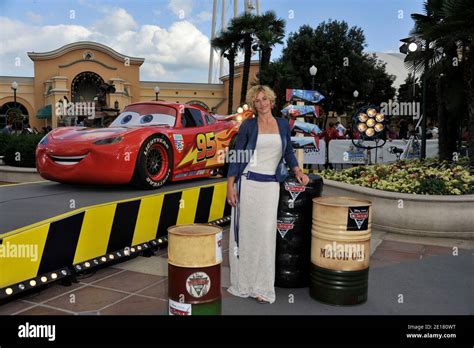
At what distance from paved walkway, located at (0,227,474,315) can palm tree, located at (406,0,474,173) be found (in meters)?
4.30

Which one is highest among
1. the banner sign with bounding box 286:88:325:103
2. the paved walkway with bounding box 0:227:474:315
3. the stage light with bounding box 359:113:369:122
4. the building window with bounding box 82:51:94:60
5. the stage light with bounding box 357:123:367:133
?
the building window with bounding box 82:51:94:60

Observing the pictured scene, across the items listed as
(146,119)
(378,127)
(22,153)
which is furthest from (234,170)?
(22,153)

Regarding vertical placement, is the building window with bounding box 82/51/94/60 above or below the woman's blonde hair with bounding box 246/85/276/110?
above

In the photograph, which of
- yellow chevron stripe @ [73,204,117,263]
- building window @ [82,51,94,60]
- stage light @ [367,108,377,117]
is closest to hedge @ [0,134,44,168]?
yellow chevron stripe @ [73,204,117,263]

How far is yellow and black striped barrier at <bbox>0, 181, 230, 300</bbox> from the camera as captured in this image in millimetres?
3697

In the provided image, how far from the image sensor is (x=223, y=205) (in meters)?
7.09

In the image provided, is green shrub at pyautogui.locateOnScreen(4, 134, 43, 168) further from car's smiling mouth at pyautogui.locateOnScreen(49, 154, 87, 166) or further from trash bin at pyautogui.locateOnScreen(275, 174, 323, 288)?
trash bin at pyautogui.locateOnScreen(275, 174, 323, 288)

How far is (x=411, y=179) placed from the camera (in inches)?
298

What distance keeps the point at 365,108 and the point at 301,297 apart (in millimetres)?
9188

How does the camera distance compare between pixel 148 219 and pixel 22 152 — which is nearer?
pixel 148 219

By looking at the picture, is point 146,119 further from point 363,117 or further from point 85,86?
point 85,86

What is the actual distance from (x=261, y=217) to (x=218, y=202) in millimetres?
3102

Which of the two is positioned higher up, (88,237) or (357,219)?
(357,219)
